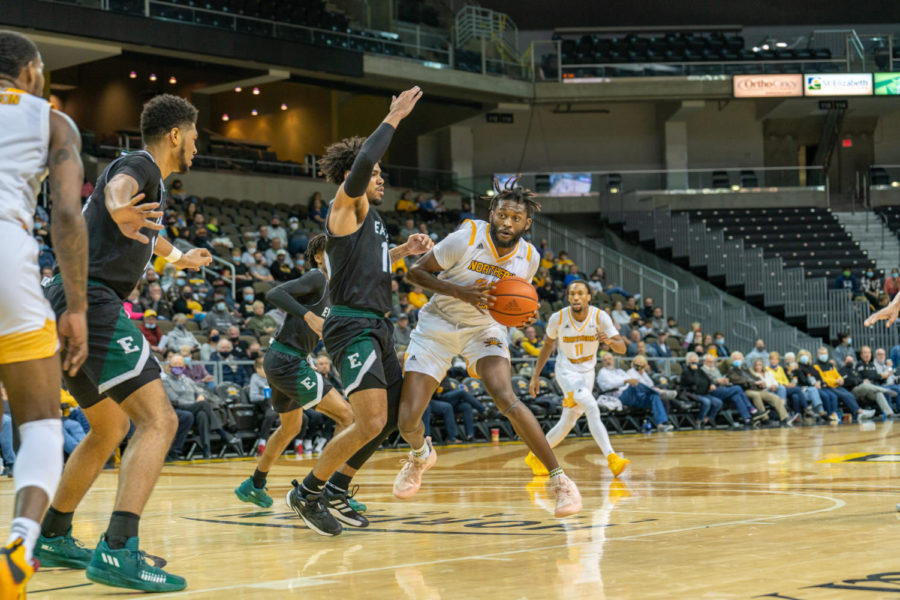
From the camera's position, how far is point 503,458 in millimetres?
12320

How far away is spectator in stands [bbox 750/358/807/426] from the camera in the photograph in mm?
18562

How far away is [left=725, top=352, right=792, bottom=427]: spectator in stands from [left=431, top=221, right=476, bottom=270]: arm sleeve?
1280 centimetres

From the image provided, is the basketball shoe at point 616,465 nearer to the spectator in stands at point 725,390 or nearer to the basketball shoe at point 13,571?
the basketball shoe at point 13,571

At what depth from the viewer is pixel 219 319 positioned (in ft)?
51.4

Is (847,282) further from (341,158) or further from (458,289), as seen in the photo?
(341,158)

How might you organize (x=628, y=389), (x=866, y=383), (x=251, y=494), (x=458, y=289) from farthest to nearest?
(x=866, y=383), (x=628, y=389), (x=251, y=494), (x=458, y=289)

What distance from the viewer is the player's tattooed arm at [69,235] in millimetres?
3662

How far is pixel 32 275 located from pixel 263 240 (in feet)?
55.1

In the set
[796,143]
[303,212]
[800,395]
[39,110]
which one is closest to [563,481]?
[39,110]

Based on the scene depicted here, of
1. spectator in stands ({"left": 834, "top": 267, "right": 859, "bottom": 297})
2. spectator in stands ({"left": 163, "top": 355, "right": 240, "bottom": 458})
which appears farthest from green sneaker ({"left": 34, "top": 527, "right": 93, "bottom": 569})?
spectator in stands ({"left": 834, "top": 267, "right": 859, "bottom": 297})

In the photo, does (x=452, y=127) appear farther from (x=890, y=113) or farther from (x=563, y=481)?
(x=563, y=481)

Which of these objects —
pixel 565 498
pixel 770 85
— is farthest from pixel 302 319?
pixel 770 85

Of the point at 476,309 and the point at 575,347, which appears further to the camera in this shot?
the point at 575,347

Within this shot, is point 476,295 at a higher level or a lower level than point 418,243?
lower
